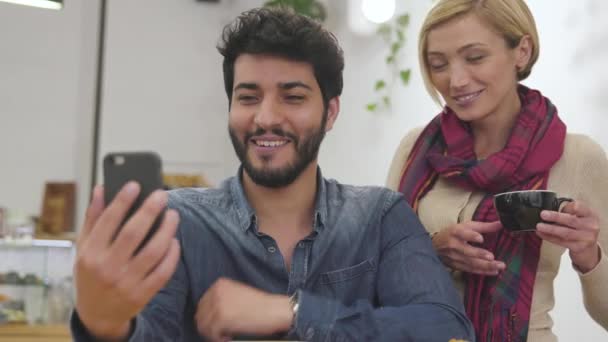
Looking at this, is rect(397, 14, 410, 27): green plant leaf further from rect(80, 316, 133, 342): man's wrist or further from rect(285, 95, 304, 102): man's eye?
rect(80, 316, 133, 342): man's wrist

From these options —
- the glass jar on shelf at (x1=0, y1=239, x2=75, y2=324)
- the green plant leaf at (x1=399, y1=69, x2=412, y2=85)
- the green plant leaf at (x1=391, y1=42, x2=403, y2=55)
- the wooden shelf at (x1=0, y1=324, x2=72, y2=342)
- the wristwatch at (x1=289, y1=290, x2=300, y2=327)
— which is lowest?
the wooden shelf at (x1=0, y1=324, x2=72, y2=342)

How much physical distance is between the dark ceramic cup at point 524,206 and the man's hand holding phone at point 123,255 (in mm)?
817

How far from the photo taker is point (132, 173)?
0.92 m

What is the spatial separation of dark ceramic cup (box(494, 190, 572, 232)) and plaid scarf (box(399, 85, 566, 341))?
5.5 inches

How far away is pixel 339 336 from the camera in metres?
1.18

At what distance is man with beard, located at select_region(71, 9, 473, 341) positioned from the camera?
1279 mm

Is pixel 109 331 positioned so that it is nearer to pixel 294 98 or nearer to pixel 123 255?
pixel 123 255

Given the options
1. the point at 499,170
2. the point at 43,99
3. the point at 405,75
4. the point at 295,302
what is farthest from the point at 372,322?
the point at 43,99

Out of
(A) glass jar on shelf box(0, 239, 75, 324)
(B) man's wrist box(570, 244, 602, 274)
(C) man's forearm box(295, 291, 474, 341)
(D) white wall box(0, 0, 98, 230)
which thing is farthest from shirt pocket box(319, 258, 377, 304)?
(D) white wall box(0, 0, 98, 230)

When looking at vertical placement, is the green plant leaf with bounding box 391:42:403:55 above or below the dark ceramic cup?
above

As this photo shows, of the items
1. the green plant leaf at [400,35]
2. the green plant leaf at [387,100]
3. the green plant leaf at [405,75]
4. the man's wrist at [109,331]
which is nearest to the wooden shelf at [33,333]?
the green plant leaf at [387,100]

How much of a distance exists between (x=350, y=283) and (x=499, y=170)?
1.47 ft

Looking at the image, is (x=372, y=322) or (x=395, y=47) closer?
(x=372, y=322)

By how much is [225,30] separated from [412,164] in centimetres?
57
